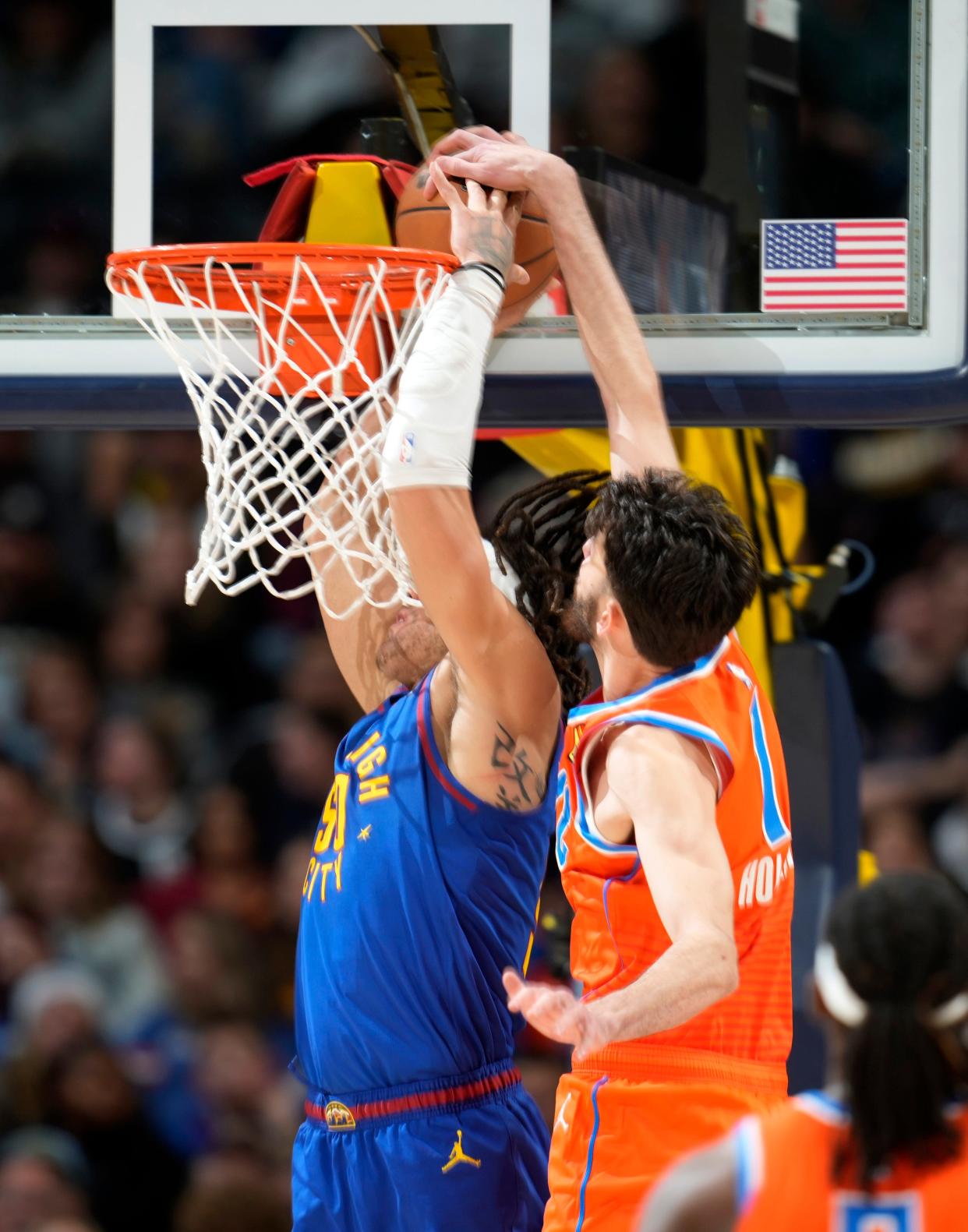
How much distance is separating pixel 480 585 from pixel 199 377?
889mm

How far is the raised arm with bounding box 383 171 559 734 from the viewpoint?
2543 millimetres

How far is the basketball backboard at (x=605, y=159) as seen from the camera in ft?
10.1

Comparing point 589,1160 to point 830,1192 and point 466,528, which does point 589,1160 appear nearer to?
point 830,1192

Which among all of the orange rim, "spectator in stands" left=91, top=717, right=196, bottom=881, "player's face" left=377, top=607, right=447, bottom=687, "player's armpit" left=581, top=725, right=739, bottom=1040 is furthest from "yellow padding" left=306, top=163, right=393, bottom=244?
"spectator in stands" left=91, top=717, right=196, bottom=881

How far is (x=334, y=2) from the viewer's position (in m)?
3.30

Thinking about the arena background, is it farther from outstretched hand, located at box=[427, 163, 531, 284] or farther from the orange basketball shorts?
the orange basketball shorts

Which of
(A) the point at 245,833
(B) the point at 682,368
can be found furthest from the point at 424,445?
(A) the point at 245,833

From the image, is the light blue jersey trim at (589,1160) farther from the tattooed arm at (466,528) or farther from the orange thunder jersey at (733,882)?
the tattooed arm at (466,528)

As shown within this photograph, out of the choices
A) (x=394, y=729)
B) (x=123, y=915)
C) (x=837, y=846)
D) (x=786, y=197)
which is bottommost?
(x=123, y=915)

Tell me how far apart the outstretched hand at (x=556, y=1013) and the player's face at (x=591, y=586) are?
29.1 inches

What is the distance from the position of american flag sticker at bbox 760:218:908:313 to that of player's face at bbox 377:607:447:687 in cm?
89

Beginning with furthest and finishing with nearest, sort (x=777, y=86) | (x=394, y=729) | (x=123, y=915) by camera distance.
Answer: (x=123, y=915), (x=777, y=86), (x=394, y=729)

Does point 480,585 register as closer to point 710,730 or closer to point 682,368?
point 710,730

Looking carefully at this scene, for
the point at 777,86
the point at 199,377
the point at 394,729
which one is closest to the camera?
the point at 394,729
